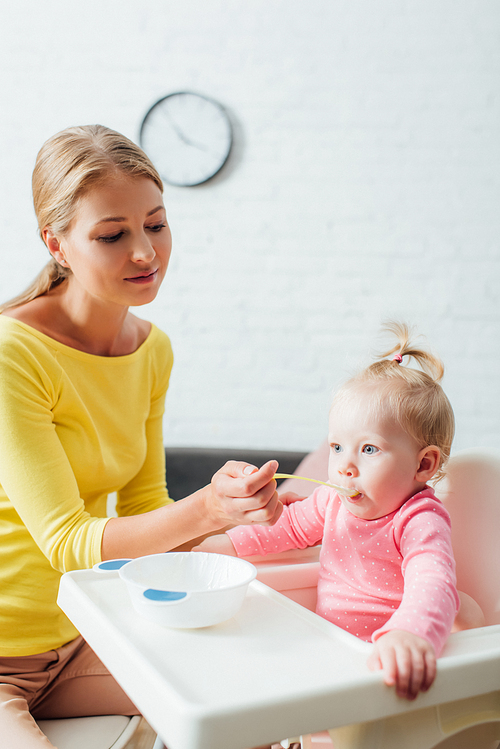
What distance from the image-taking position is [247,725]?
0.50 metres

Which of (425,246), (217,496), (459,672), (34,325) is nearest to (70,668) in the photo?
(217,496)

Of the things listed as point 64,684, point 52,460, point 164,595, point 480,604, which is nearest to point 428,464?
point 480,604

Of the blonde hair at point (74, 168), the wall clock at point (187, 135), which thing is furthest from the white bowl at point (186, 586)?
the wall clock at point (187, 135)

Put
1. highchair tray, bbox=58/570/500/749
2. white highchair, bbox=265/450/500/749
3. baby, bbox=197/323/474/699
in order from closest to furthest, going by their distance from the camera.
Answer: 1. highchair tray, bbox=58/570/500/749
2. white highchair, bbox=265/450/500/749
3. baby, bbox=197/323/474/699

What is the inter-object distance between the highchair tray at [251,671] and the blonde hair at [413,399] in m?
0.31

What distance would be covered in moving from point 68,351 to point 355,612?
0.62 meters

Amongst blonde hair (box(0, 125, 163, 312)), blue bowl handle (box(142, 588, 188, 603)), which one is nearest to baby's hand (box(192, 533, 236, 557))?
blue bowl handle (box(142, 588, 188, 603))

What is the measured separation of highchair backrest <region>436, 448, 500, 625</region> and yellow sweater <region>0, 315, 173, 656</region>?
1.79ft

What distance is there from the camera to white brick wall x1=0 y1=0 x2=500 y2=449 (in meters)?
2.17

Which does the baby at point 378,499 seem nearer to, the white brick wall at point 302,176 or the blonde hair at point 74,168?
the blonde hair at point 74,168

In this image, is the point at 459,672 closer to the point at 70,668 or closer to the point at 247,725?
the point at 247,725

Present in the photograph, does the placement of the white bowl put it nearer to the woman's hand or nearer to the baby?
the woman's hand

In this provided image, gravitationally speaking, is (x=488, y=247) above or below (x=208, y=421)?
above

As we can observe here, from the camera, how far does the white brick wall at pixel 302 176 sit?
2172 mm
